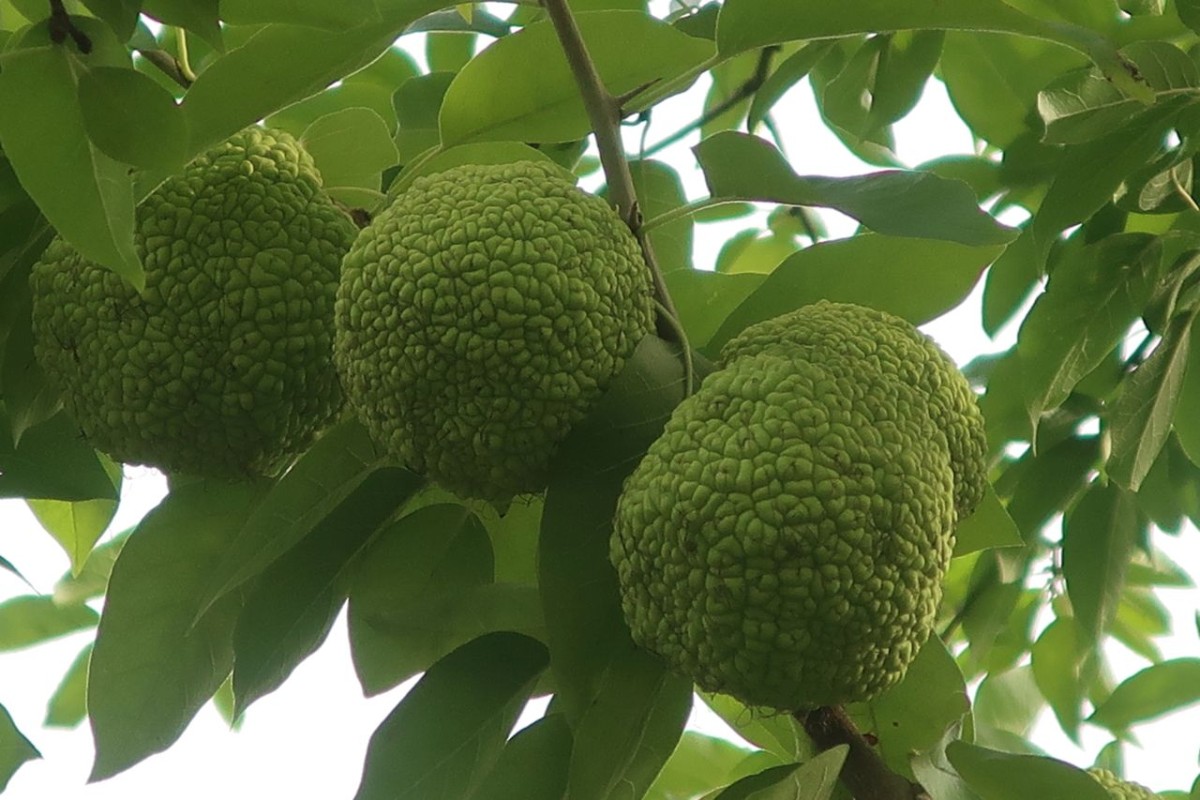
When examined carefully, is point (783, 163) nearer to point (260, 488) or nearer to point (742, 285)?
point (742, 285)

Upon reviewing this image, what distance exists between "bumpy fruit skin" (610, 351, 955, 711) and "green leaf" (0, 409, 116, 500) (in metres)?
0.62

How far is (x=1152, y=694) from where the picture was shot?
6.00 ft

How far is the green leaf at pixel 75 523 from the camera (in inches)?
65.9

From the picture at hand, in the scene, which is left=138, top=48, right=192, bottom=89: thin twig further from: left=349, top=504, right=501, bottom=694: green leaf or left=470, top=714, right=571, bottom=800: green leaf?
left=470, top=714, right=571, bottom=800: green leaf

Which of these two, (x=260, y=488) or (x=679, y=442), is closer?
(x=679, y=442)

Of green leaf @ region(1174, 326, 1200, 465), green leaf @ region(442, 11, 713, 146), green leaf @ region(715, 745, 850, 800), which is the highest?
green leaf @ region(442, 11, 713, 146)

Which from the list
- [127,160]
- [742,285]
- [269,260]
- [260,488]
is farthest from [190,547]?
[742,285]

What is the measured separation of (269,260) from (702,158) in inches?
14.3

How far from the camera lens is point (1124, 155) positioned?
4.50ft

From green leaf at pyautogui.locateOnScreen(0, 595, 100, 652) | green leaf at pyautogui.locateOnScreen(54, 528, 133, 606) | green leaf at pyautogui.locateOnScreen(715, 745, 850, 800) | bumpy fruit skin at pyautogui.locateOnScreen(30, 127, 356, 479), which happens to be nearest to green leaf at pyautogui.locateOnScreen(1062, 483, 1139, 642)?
green leaf at pyautogui.locateOnScreen(715, 745, 850, 800)

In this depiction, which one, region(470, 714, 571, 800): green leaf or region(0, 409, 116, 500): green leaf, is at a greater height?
region(0, 409, 116, 500): green leaf

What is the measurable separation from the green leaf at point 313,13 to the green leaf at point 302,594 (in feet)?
1.32

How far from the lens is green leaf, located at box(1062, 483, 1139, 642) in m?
1.71

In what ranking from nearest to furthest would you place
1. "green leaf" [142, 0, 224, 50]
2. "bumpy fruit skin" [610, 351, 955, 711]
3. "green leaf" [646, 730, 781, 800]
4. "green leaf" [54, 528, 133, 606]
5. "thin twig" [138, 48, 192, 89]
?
1. "bumpy fruit skin" [610, 351, 955, 711]
2. "green leaf" [142, 0, 224, 50]
3. "thin twig" [138, 48, 192, 89]
4. "green leaf" [646, 730, 781, 800]
5. "green leaf" [54, 528, 133, 606]
